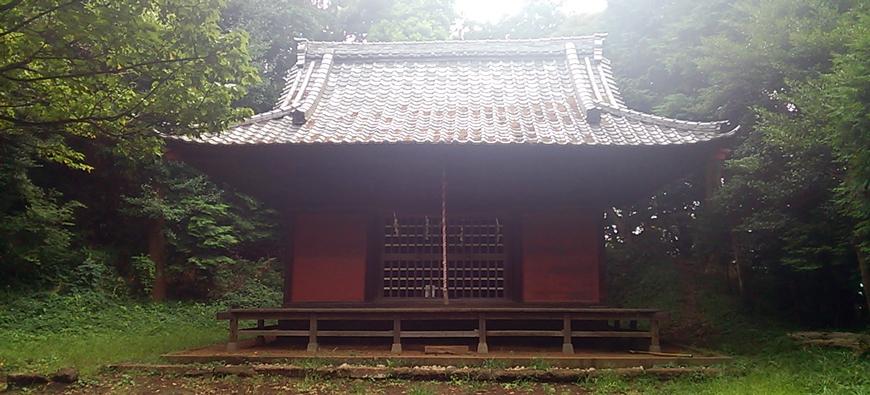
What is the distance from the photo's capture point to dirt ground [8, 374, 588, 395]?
7.09 meters

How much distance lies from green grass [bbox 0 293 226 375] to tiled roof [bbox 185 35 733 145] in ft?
14.5

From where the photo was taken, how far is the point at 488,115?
416 inches

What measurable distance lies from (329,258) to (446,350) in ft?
8.35

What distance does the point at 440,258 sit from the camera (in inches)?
398

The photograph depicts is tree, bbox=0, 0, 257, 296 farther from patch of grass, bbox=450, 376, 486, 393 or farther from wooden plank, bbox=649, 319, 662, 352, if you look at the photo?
wooden plank, bbox=649, 319, 662, 352

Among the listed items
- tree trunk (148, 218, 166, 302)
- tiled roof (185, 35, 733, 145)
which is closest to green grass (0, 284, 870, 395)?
tree trunk (148, 218, 166, 302)

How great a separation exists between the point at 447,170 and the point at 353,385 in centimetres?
367

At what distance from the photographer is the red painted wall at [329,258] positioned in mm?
9914

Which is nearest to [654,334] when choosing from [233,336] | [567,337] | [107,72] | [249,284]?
[567,337]

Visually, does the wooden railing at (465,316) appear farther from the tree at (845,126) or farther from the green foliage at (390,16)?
the green foliage at (390,16)

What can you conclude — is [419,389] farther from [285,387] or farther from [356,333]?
[356,333]

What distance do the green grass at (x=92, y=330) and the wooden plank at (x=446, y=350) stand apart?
3845 millimetres

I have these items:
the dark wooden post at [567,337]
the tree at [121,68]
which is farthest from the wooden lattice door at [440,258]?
the tree at [121,68]

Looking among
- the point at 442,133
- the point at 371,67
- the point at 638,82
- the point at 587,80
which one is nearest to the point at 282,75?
the point at 371,67
